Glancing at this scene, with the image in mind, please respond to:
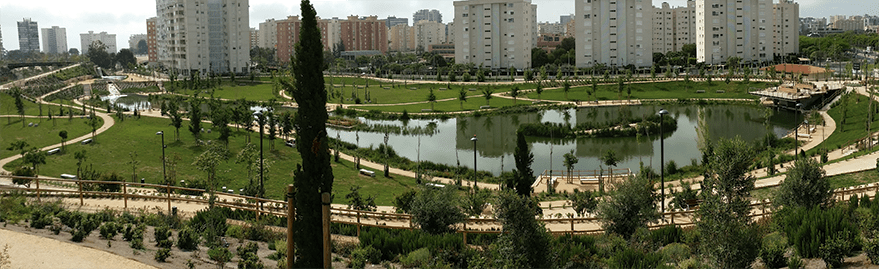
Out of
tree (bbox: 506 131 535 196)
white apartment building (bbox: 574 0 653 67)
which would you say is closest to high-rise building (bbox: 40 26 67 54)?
white apartment building (bbox: 574 0 653 67)

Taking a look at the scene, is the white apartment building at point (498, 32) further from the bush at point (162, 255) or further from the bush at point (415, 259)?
the bush at point (162, 255)

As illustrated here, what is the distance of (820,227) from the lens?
1064 centimetres

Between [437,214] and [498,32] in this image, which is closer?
[437,214]

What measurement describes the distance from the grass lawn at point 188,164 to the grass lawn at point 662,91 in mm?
30768

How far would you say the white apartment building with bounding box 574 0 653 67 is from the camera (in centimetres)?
7950

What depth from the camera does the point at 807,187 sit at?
12820 mm

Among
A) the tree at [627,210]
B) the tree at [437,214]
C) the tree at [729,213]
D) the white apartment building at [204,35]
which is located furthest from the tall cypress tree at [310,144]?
the white apartment building at [204,35]

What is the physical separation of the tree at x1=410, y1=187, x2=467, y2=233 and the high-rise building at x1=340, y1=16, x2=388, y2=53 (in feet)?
422

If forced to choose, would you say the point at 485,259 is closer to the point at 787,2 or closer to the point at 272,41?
the point at 787,2

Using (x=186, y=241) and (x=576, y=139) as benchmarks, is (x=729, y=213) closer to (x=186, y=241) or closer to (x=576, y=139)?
(x=186, y=241)

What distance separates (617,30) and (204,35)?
50634 millimetres

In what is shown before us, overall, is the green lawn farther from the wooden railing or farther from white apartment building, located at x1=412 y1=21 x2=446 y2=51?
white apartment building, located at x1=412 y1=21 x2=446 y2=51

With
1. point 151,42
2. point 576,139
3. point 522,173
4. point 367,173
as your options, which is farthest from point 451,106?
point 151,42

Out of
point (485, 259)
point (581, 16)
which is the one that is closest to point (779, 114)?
point (581, 16)
